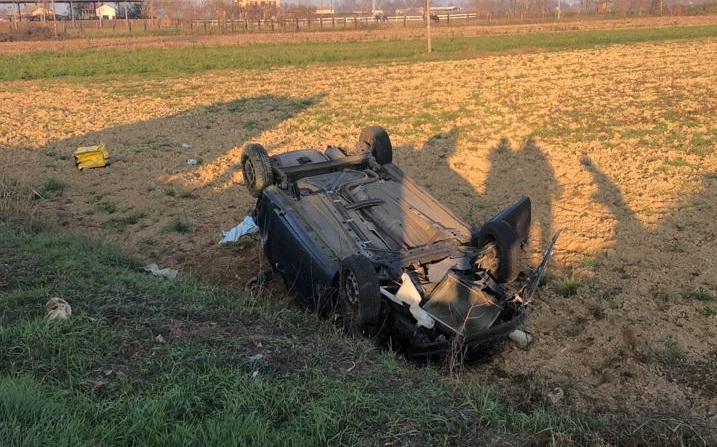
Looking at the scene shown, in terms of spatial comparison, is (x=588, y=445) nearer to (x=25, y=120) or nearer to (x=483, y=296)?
(x=483, y=296)

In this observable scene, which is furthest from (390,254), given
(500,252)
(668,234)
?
(668,234)

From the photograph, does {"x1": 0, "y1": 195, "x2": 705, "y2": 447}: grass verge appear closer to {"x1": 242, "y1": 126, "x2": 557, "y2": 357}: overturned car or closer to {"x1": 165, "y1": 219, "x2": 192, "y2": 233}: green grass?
{"x1": 242, "y1": 126, "x2": 557, "y2": 357}: overturned car

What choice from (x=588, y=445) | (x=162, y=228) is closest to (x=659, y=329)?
(x=588, y=445)

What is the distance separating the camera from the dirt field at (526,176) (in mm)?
5051

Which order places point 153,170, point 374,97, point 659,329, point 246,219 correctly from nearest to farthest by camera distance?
1. point 659,329
2. point 246,219
3. point 153,170
4. point 374,97

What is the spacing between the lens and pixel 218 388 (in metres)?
3.38

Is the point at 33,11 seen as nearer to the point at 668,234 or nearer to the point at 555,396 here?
the point at 668,234

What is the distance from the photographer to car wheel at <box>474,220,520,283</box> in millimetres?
4906

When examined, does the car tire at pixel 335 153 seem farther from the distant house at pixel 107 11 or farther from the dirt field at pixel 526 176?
the distant house at pixel 107 11

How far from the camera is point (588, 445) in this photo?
301cm

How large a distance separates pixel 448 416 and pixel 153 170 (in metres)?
8.73

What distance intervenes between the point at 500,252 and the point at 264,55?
101 ft

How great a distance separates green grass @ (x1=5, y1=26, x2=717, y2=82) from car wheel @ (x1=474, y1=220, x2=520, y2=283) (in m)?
24.0

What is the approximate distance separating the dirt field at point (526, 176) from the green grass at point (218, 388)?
1191 millimetres
